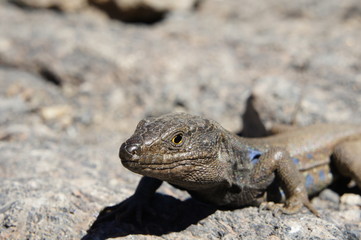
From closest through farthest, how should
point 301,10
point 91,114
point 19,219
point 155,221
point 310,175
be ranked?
point 19,219, point 155,221, point 310,175, point 91,114, point 301,10

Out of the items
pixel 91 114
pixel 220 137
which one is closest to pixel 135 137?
pixel 220 137

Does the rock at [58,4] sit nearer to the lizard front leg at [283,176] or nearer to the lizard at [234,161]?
the lizard at [234,161]

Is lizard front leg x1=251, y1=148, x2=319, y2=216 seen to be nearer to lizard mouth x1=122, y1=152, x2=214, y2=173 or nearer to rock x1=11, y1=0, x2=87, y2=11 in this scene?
lizard mouth x1=122, y1=152, x2=214, y2=173

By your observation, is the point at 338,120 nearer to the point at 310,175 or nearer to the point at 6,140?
the point at 310,175

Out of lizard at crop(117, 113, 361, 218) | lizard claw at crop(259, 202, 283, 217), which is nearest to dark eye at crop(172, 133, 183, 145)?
lizard at crop(117, 113, 361, 218)

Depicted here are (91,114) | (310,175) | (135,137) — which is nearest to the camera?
(135,137)

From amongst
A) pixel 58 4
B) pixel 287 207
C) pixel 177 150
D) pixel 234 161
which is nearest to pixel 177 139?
pixel 177 150

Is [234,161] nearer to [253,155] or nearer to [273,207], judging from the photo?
[253,155]
